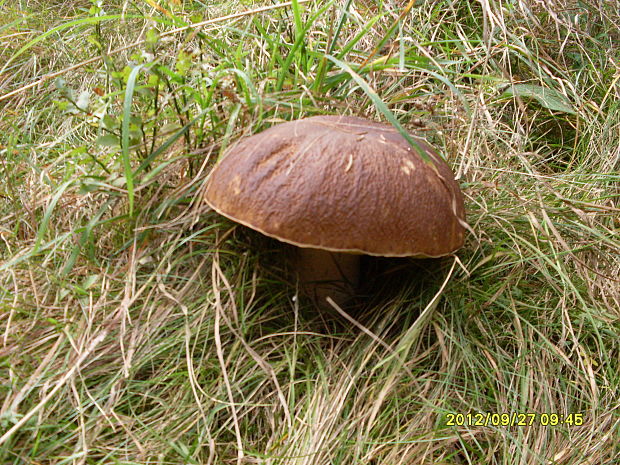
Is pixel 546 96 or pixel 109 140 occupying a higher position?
pixel 109 140

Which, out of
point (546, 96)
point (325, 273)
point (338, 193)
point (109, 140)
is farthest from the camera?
point (546, 96)

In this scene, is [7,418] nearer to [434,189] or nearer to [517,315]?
[434,189]

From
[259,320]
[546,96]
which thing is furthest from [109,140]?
[546,96]

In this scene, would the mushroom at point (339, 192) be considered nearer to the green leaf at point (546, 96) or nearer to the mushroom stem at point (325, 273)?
the mushroom stem at point (325, 273)

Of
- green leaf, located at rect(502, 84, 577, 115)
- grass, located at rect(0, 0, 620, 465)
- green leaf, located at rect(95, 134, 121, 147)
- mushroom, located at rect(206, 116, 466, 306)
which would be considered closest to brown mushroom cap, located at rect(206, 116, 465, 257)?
mushroom, located at rect(206, 116, 466, 306)

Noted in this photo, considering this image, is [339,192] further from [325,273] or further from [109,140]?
[109,140]

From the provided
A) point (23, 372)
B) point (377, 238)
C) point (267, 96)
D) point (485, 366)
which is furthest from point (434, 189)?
point (23, 372)

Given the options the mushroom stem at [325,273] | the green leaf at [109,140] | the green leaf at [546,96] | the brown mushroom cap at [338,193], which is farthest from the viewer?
the green leaf at [546,96]

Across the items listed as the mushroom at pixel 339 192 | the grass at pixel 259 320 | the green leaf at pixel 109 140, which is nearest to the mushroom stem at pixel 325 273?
the grass at pixel 259 320
